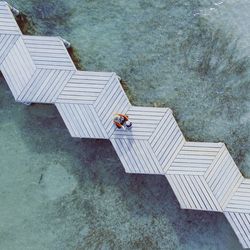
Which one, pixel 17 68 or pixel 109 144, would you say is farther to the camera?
pixel 109 144

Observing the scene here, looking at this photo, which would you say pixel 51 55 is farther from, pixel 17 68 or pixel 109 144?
pixel 109 144

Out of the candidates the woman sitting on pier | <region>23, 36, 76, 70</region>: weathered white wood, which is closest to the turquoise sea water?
<region>23, 36, 76, 70</region>: weathered white wood

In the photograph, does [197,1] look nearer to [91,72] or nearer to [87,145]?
[91,72]

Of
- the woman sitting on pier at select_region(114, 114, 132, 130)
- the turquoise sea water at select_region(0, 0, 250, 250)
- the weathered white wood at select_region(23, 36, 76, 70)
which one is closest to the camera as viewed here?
the woman sitting on pier at select_region(114, 114, 132, 130)

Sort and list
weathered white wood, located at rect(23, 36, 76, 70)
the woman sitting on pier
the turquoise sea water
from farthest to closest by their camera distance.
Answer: the turquoise sea water
weathered white wood, located at rect(23, 36, 76, 70)
the woman sitting on pier

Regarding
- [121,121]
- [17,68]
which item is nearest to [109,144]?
[121,121]

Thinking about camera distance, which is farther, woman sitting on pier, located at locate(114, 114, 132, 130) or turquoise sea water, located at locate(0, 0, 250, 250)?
turquoise sea water, located at locate(0, 0, 250, 250)

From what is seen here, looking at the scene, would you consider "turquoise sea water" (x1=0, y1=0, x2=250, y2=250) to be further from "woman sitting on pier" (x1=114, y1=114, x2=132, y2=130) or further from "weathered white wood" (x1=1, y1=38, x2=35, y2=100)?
"woman sitting on pier" (x1=114, y1=114, x2=132, y2=130)

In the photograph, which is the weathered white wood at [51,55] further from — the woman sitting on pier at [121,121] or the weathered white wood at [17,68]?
the woman sitting on pier at [121,121]

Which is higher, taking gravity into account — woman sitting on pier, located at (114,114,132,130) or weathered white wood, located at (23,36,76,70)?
weathered white wood, located at (23,36,76,70)

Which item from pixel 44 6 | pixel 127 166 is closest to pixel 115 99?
pixel 127 166
